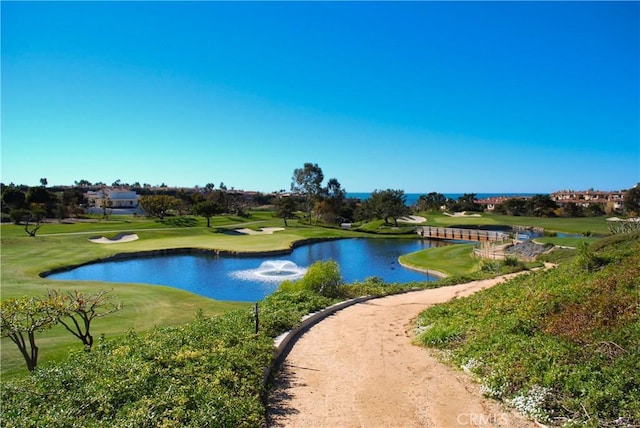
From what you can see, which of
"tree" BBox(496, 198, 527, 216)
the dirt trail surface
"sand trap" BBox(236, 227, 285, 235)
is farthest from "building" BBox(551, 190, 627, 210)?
the dirt trail surface

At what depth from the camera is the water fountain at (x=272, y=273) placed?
2717 cm

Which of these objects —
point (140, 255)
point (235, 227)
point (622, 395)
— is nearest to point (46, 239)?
point (140, 255)

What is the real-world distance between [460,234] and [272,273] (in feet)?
97.7

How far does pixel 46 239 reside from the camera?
40000 mm

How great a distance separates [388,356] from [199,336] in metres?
3.80

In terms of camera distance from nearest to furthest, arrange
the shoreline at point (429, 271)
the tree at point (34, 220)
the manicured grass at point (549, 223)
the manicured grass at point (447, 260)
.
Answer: the shoreline at point (429, 271)
the manicured grass at point (447, 260)
the tree at point (34, 220)
the manicured grass at point (549, 223)

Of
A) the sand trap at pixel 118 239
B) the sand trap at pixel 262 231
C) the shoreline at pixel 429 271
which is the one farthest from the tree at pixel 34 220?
the shoreline at pixel 429 271

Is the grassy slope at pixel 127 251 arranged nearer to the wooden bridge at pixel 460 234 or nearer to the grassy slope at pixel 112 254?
the grassy slope at pixel 112 254

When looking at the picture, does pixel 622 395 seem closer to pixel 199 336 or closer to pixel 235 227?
pixel 199 336

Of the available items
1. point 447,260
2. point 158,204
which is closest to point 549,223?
point 447,260

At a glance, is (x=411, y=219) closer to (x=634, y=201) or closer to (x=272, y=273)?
(x=634, y=201)

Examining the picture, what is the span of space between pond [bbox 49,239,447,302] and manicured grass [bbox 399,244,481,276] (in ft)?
3.64

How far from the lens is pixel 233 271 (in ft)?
99.1

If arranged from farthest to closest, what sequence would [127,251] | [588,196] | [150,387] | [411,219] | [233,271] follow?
[588,196]
[411,219]
[127,251]
[233,271]
[150,387]
